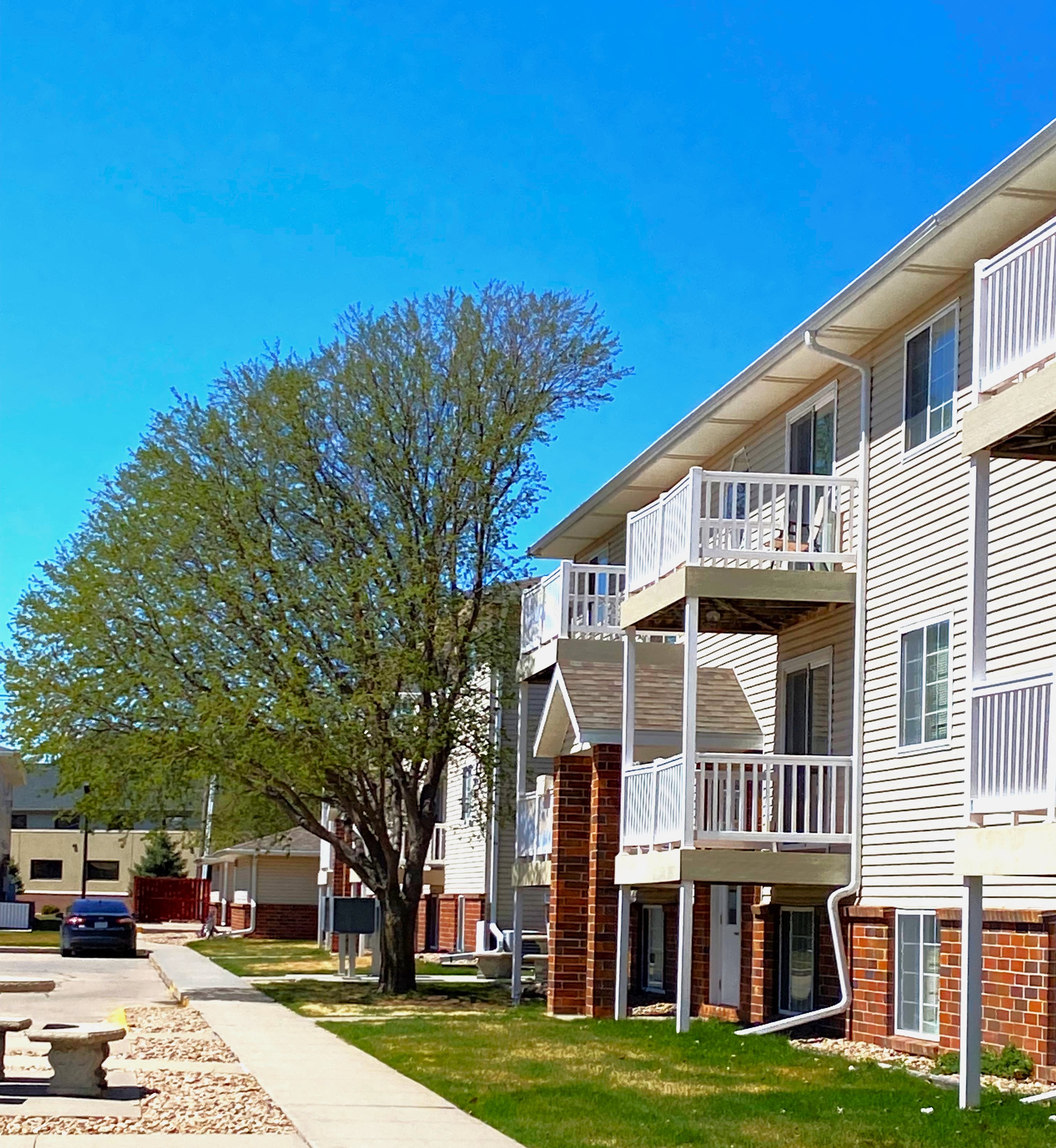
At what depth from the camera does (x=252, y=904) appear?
5716cm

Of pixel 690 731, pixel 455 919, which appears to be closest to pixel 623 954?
pixel 690 731

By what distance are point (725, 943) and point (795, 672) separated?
3.88 metres

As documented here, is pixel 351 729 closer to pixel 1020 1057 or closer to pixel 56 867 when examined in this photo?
pixel 1020 1057

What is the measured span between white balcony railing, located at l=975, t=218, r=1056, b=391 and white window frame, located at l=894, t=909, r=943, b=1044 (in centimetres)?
608

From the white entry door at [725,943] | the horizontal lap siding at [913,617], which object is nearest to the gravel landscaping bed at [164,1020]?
the white entry door at [725,943]

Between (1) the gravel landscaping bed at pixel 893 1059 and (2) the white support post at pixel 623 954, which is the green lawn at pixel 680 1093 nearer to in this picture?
(1) the gravel landscaping bed at pixel 893 1059

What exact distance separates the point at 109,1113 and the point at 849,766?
956 cm

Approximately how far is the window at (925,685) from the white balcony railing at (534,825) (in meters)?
8.52

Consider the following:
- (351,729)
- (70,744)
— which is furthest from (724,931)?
(70,744)

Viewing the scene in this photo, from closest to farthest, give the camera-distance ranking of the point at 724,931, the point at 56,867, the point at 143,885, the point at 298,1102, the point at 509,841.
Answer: the point at 298,1102 → the point at 724,931 → the point at 509,841 → the point at 143,885 → the point at 56,867

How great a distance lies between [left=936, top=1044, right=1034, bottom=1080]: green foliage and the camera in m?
15.1

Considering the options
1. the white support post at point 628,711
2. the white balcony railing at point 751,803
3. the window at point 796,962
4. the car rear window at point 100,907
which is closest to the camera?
the white balcony railing at point 751,803

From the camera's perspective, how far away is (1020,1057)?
15.2 metres

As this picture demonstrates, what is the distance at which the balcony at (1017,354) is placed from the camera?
12.9 metres
